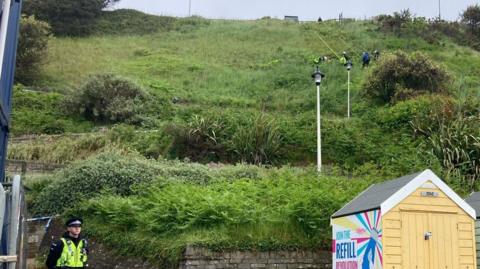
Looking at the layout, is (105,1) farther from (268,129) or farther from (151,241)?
(151,241)

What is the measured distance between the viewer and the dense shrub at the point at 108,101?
23.1m

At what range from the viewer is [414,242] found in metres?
8.32

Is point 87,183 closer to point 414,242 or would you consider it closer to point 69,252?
point 69,252

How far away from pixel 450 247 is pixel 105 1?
49.3 metres

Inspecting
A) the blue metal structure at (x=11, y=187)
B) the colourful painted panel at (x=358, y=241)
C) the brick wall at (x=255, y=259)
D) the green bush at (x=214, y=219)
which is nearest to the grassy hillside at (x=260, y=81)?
the green bush at (x=214, y=219)

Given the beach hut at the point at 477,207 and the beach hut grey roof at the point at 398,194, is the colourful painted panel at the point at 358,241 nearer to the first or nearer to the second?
the beach hut grey roof at the point at 398,194

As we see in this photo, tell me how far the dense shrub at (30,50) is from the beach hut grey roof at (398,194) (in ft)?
84.1

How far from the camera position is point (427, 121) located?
60.7 ft

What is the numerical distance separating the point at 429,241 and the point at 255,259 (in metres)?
2.90

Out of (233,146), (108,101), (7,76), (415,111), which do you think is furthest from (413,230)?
(108,101)

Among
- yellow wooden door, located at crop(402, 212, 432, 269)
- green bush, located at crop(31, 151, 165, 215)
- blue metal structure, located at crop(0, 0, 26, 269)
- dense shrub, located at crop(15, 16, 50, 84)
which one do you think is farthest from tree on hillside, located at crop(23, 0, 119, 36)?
yellow wooden door, located at crop(402, 212, 432, 269)

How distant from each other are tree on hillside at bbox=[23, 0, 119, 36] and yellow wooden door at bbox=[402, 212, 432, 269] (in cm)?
4247

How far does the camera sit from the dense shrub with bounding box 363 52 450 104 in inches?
925

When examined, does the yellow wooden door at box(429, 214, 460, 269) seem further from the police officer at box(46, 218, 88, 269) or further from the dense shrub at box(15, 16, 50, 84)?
the dense shrub at box(15, 16, 50, 84)
